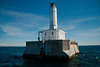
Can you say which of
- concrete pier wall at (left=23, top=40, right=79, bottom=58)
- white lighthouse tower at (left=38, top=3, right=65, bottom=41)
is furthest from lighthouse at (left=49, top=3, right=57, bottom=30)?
concrete pier wall at (left=23, top=40, right=79, bottom=58)

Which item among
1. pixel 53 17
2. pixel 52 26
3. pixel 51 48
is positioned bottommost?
pixel 51 48

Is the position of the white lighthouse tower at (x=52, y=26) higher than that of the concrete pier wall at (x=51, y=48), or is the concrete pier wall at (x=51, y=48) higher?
the white lighthouse tower at (x=52, y=26)

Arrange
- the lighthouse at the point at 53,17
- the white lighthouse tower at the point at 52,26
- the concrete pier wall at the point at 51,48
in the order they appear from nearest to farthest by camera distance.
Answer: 1. the concrete pier wall at the point at 51,48
2. the white lighthouse tower at the point at 52,26
3. the lighthouse at the point at 53,17

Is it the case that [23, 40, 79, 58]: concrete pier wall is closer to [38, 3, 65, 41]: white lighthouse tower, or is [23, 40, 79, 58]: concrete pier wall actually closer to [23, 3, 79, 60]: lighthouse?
[23, 3, 79, 60]: lighthouse

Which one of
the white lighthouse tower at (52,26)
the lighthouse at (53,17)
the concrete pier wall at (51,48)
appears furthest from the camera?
the lighthouse at (53,17)

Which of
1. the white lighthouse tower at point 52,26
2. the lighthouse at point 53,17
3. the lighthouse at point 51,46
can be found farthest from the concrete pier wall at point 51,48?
the lighthouse at point 53,17

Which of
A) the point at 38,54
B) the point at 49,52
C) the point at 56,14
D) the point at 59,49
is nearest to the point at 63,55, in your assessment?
the point at 59,49

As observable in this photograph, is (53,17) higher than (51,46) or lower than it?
higher

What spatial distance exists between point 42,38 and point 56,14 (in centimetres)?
939

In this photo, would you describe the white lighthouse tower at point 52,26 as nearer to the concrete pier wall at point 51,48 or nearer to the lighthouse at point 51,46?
the lighthouse at point 51,46

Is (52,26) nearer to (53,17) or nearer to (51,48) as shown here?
(53,17)

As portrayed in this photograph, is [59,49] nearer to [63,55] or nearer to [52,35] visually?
[63,55]

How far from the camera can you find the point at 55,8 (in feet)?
95.0

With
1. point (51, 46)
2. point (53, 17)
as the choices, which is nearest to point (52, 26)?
point (53, 17)
